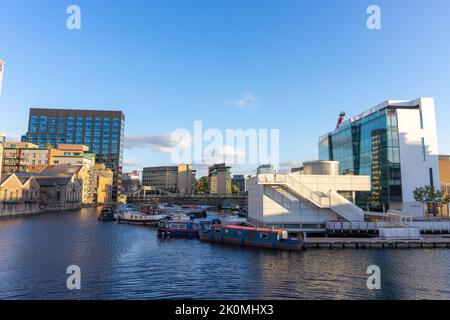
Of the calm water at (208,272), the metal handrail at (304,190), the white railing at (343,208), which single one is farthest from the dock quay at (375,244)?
the metal handrail at (304,190)

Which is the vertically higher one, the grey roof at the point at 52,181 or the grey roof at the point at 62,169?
the grey roof at the point at 62,169

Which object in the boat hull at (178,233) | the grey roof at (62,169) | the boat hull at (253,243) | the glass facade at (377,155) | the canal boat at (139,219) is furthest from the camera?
the grey roof at (62,169)

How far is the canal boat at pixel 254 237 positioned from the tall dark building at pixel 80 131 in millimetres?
157985

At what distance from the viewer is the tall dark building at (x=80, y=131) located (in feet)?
639

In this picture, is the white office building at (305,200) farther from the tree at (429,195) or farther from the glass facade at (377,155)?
the tree at (429,195)

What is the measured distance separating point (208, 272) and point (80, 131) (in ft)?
638

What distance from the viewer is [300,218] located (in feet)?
166

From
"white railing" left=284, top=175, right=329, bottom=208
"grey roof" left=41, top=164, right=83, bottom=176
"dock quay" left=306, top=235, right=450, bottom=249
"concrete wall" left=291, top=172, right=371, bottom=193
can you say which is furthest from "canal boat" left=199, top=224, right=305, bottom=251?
"grey roof" left=41, top=164, right=83, bottom=176

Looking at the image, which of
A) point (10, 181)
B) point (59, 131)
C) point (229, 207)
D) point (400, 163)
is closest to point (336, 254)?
point (400, 163)

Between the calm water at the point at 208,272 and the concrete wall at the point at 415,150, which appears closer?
the calm water at the point at 208,272

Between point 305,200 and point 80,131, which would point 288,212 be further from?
point 80,131

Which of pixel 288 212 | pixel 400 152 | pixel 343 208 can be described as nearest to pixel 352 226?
pixel 343 208
